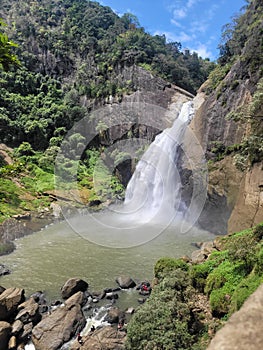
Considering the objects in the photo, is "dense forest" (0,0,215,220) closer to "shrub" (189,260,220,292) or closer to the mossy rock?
the mossy rock

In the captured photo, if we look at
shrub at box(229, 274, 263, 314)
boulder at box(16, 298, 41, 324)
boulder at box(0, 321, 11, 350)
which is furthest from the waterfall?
shrub at box(229, 274, 263, 314)

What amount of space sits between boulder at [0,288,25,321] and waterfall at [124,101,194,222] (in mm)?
15500

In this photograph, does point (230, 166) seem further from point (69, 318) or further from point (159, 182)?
point (69, 318)

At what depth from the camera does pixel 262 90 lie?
11875mm

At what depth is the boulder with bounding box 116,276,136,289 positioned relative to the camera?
13138 millimetres

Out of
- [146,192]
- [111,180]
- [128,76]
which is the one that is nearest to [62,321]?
[146,192]

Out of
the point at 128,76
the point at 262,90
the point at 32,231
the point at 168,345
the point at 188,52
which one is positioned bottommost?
the point at 32,231

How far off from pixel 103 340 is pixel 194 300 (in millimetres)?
3233

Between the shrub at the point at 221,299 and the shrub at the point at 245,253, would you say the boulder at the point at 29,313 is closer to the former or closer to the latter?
the shrub at the point at 221,299

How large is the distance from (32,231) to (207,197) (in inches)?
571

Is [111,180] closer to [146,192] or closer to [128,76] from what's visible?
[146,192]

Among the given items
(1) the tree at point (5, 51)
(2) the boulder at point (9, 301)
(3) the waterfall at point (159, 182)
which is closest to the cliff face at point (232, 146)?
(3) the waterfall at point (159, 182)

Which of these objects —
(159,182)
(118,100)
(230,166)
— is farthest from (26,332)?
(118,100)

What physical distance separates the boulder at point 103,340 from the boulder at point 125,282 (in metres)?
3.56
